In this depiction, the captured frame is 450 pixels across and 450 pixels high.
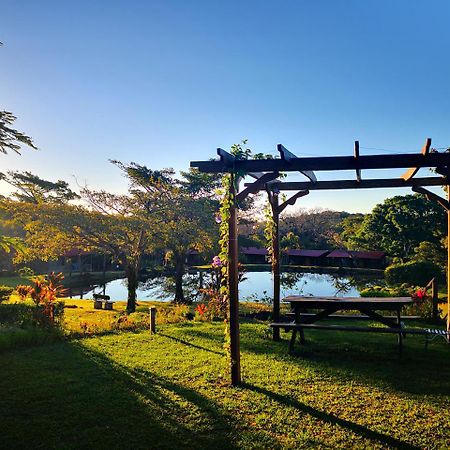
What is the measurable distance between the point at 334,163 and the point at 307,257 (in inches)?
1387

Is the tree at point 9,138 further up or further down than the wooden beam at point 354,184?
further up

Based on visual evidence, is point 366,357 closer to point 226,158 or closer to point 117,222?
point 226,158

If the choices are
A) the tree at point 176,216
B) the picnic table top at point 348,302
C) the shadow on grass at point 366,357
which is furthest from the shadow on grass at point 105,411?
the tree at point 176,216

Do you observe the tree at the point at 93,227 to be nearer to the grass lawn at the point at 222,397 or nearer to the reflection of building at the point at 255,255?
the grass lawn at the point at 222,397

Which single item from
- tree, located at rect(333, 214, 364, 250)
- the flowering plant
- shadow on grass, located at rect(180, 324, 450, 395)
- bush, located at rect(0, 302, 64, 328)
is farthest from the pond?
shadow on grass, located at rect(180, 324, 450, 395)

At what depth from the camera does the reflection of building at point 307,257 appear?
3772 cm

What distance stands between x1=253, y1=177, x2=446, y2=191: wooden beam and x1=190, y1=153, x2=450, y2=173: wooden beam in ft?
6.46

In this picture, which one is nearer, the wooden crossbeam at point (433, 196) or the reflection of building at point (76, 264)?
the wooden crossbeam at point (433, 196)

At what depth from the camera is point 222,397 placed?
4.34m

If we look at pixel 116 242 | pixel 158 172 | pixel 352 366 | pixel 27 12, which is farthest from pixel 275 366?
pixel 158 172

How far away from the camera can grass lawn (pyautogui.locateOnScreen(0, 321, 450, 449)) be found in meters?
3.43

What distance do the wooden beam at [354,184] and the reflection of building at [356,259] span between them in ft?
97.1

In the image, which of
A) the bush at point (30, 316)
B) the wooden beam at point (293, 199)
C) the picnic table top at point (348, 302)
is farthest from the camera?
the bush at point (30, 316)

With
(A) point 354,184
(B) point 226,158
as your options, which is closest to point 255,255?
(A) point 354,184
